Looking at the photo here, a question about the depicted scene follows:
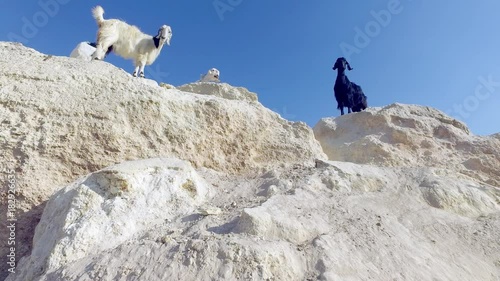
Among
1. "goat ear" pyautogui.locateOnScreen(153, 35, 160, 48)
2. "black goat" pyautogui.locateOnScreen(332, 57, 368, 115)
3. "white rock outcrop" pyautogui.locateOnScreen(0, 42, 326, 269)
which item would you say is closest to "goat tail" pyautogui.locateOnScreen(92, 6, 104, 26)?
"goat ear" pyautogui.locateOnScreen(153, 35, 160, 48)

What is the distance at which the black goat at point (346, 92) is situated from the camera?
40.8 feet

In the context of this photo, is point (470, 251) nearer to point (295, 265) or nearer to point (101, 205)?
point (295, 265)

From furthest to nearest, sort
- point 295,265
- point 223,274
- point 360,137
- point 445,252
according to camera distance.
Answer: point 360,137 → point 445,252 → point 295,265 → point 223,274

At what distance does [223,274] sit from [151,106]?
3511 millimetres

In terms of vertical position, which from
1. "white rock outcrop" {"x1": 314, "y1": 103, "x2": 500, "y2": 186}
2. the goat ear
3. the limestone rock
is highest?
the goat ear

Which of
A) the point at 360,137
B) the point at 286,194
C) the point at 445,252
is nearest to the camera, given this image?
the point at 445,252

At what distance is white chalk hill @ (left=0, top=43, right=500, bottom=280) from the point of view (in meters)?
3.26

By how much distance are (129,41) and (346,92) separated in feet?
22.5

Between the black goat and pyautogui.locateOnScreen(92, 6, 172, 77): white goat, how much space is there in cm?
564

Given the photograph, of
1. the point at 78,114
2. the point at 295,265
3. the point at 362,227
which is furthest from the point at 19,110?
the point at 362,227

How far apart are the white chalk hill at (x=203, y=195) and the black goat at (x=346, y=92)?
16.5 feet

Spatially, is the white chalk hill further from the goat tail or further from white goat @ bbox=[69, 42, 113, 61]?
the goat tail

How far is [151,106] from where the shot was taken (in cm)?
579

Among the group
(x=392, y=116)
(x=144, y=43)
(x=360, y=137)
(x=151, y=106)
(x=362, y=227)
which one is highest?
(x=144, y=43)
